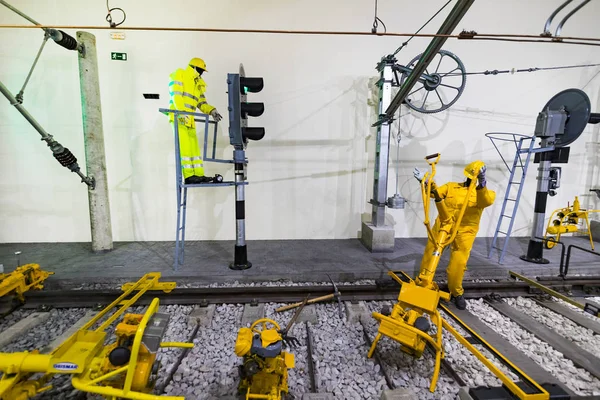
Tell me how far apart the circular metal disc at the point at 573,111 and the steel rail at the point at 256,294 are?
2.14 m

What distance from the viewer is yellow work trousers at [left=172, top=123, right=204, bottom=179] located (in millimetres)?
3556

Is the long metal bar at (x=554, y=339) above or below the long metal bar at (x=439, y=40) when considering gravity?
below

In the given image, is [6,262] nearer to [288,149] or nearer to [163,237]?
[163,237]

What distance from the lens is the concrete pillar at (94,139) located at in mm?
4098

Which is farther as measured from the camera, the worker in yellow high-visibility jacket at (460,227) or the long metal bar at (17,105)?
the long metal bar at (17,105)

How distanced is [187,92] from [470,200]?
384cm

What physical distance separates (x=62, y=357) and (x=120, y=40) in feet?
17.6

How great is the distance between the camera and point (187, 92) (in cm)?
352

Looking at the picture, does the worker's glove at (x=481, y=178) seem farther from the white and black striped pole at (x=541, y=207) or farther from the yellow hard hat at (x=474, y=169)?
the white and black striped pole at (x=541, y=207)

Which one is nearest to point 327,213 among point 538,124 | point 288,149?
point 288,149

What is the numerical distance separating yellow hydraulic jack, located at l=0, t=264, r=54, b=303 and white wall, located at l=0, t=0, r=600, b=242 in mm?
2106

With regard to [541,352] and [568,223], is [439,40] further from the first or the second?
[568,223]

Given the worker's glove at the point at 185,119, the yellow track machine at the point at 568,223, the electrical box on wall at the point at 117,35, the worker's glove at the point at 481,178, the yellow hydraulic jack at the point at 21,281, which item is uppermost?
the electrical box on wall at the point at 117,35

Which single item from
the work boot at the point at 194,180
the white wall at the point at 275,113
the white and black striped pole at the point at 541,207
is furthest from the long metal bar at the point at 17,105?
the white and black striped pole at the point at 541,207
